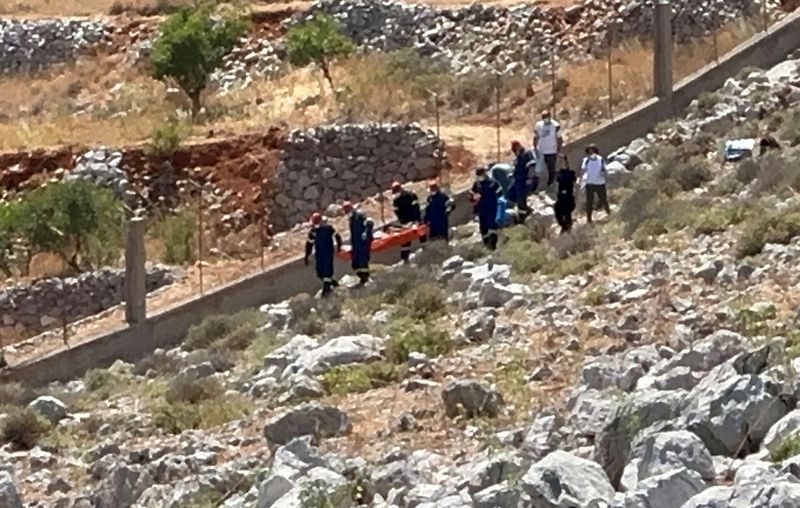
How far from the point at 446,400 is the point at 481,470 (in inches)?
128

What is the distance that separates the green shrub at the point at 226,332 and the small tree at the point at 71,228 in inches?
279

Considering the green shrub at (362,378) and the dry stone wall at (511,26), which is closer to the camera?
the green shrub at (362,378)

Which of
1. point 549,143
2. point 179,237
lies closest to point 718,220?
point 549,143

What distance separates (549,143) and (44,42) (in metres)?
27.6

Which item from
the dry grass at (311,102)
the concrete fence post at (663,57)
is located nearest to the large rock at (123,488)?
the dry grass at (311,102)

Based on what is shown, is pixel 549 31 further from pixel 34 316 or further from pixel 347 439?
pixel 347 439

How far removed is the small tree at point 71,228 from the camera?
2944cm

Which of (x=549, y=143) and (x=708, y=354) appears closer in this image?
(x=708, y=354)

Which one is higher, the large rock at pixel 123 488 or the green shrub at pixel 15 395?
the large rock at pixel 123 488

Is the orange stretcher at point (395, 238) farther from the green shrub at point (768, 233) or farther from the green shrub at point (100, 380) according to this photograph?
the green shrub at point (768, 233)

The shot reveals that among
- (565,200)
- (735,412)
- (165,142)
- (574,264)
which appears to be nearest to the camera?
(735,412)

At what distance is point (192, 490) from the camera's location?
44.6 feet

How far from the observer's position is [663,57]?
2770 cm

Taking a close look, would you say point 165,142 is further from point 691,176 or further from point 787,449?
point 787,449
